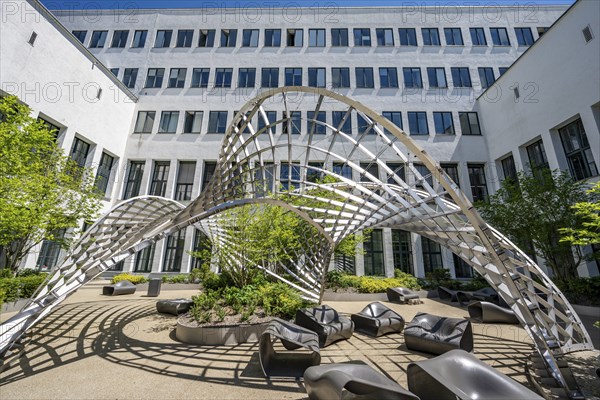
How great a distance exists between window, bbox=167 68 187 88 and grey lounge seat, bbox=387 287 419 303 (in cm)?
3033

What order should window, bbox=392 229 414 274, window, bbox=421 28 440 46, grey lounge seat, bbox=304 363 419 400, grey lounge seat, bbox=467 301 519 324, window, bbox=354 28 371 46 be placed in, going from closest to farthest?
grey lounge seat, bbox=304 363 419 400, grey lounge seat, bbox=467 301 519 324, window, bbox=392 229 414 274, window, bbox=421 28 440 46, window, bbox=354 28 371 46

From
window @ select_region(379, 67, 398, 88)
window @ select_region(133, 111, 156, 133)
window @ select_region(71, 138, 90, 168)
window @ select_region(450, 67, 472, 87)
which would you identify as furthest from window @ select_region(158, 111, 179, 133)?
window @ select_region(450, 67, 472, 87)

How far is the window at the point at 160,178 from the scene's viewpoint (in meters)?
26.4

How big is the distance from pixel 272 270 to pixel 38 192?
1300 centimetres

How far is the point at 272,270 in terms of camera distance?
620 inches

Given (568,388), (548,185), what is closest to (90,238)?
(568,388)

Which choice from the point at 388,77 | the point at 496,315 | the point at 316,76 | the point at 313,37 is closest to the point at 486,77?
the point at 388,77

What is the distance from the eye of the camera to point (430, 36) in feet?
96.8

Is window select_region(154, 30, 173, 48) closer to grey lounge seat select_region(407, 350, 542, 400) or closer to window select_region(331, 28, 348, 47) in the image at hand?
window select_region(331, 28, 348, 47)

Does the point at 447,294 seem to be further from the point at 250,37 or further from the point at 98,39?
the point at 98,39

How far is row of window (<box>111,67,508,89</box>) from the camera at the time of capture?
28281mm

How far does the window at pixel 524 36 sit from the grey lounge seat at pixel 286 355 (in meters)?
39.6

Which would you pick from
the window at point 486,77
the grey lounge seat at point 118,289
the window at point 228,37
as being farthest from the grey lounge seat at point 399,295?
the window at point 228,37

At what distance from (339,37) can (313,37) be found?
3101mm
